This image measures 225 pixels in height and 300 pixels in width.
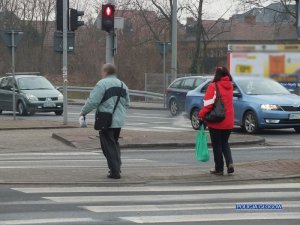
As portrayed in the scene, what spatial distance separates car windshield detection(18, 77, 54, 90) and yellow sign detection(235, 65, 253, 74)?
71.5 feet

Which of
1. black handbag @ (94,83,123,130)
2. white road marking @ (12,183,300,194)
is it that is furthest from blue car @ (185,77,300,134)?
white road marking @ (12,183,300,194)

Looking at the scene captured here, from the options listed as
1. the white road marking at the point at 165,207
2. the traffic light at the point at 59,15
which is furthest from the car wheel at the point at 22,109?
the white road marking at the point at 165,207

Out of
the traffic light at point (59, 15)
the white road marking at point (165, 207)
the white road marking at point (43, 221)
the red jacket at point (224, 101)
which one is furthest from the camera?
the traffic light at point (59, 15)

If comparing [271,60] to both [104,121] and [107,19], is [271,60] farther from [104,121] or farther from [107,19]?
[107,19]

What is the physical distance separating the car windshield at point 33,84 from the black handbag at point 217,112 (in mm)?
21205

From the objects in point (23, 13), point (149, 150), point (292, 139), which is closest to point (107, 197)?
point (149, 150)

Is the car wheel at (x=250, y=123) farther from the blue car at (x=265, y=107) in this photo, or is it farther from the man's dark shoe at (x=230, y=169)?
the man's dark shoe at (x=230, y=169)

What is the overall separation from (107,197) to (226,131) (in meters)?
2.67

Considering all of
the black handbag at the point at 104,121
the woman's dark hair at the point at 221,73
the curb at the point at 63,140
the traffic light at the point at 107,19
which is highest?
the traffic light at the point at 107,19

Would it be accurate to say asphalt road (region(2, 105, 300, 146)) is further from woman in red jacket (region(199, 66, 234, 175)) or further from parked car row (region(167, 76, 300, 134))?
woman in red jacket (region(199, 66, 234, 175))

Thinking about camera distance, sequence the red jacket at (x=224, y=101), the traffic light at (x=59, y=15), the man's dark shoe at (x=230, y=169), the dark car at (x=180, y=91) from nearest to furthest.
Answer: the red jacket at (x=224, y=101) < the man's dark shoe at (x=230, y=169) < the traffic light at (x=59, y=15) < the dark car at (x=180, y=91)

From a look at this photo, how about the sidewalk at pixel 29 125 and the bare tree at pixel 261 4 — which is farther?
the bare tree at pixel 261 4

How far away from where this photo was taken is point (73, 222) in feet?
27.6

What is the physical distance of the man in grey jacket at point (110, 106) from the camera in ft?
38.1
